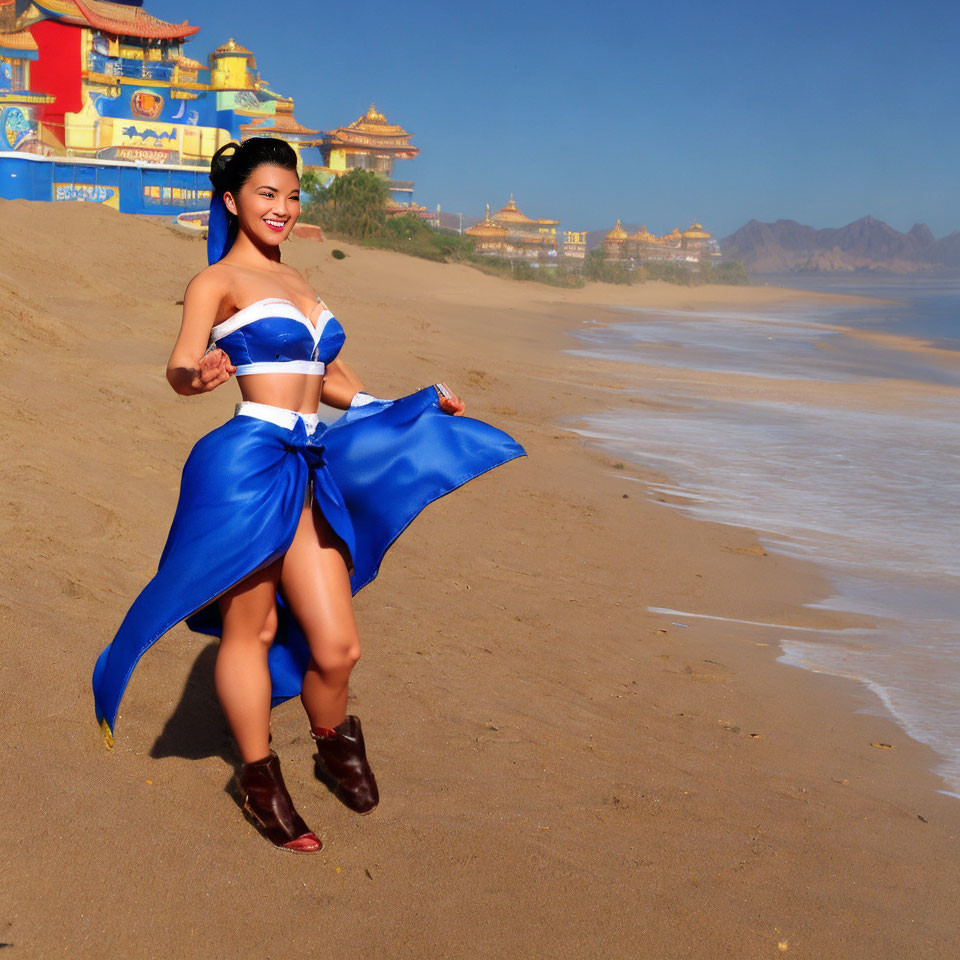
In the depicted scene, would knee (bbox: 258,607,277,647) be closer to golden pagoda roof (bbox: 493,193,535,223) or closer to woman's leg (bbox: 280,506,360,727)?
woman's leg (bbox: 280,506,360,727)

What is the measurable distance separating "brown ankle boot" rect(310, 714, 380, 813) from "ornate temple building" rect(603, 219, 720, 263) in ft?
257

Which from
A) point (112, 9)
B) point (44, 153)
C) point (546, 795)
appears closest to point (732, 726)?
point (546, 795)

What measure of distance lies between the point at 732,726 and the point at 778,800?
0.60m

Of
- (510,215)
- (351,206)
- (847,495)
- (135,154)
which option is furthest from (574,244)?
(847,495)

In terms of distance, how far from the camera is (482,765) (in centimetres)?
318

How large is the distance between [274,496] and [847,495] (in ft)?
22.0

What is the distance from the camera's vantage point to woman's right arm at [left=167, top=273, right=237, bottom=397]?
250cm

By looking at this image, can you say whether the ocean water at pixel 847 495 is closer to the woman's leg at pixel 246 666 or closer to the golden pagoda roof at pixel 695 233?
the woman's leg at pixel 246 666

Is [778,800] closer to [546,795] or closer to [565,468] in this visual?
[546,795]

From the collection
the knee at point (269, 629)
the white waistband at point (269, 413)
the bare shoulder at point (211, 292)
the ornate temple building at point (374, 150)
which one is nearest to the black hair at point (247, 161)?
the bare shoulder at point (211, 292)

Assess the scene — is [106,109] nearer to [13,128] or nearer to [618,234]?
[13,128]

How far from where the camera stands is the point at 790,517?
24.4 feet

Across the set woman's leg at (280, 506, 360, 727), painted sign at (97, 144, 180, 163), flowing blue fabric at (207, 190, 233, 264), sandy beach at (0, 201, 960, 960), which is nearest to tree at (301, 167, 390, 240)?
painted sign at (97, 144, 180, 163)

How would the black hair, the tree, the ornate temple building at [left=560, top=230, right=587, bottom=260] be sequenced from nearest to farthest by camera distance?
the black hair, the tree, the ornate temple building at [left=560, top=230, right=587, bottom=260]
